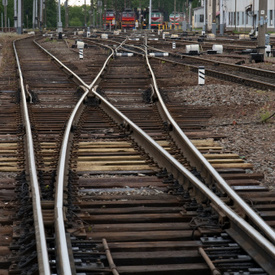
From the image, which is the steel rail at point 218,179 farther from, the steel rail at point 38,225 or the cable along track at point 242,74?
the cable along track at point 242,74

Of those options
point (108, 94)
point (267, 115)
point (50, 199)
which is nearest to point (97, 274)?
point (50, 199)

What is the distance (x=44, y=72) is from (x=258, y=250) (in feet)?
59.4

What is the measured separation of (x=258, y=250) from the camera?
17.3ft

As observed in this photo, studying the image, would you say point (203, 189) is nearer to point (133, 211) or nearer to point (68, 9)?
point (133, 211)

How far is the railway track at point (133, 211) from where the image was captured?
17.0ft

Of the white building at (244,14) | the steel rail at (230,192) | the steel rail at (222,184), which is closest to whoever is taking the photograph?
the steel rail at (230,192)

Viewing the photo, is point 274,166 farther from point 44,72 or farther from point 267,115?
point 44,72

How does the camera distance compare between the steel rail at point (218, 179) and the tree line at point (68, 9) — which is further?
the tree line at point (68, 9)

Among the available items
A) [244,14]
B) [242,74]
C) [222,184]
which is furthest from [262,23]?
[244,14]

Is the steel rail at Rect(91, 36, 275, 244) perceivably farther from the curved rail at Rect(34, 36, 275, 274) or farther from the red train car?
the red train car

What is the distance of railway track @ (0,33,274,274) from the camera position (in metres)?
5.20

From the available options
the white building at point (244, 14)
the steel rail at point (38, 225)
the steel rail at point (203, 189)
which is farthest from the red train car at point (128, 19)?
the steel rail at point (38, 225)

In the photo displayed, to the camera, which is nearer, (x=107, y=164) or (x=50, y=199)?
(x=50, y=199)

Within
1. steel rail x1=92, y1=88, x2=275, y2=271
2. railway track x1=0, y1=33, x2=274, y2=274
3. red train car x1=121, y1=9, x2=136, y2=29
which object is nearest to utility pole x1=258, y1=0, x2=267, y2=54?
steel rail x1=92, y1=88, x2=275, y2=271
